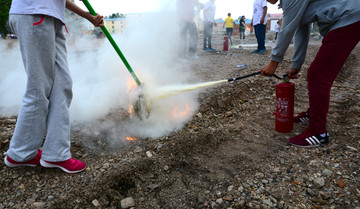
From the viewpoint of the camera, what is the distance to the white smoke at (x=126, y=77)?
10.2 feet

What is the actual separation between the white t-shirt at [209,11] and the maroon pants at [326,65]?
6983 millimetres

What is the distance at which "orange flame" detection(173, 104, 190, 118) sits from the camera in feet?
10.6

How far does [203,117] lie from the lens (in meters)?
3.25

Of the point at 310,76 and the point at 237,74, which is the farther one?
the point at 237,74

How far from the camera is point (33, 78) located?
1814 millimetres

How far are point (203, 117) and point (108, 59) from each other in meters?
2.25

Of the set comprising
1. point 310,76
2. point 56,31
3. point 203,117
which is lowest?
point 203,117

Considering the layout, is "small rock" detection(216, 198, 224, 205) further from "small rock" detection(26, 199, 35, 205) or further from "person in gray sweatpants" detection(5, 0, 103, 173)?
"small rock" detection(26, 199, 35, 205)

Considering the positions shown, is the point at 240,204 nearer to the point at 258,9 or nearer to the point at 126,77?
the point at 126,77

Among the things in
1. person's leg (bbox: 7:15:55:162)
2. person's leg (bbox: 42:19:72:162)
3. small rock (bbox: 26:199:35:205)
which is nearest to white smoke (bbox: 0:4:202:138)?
person's leg (bbox: 42:19:72:162)

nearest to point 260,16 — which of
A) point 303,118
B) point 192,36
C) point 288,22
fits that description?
point 192,36

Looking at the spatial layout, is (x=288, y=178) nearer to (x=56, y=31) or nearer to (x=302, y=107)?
(x=302, y=107)

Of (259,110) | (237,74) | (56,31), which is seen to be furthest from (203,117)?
(237,74)

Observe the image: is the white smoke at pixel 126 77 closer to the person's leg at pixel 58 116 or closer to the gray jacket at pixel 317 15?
the person's leg at pixel 58 116
